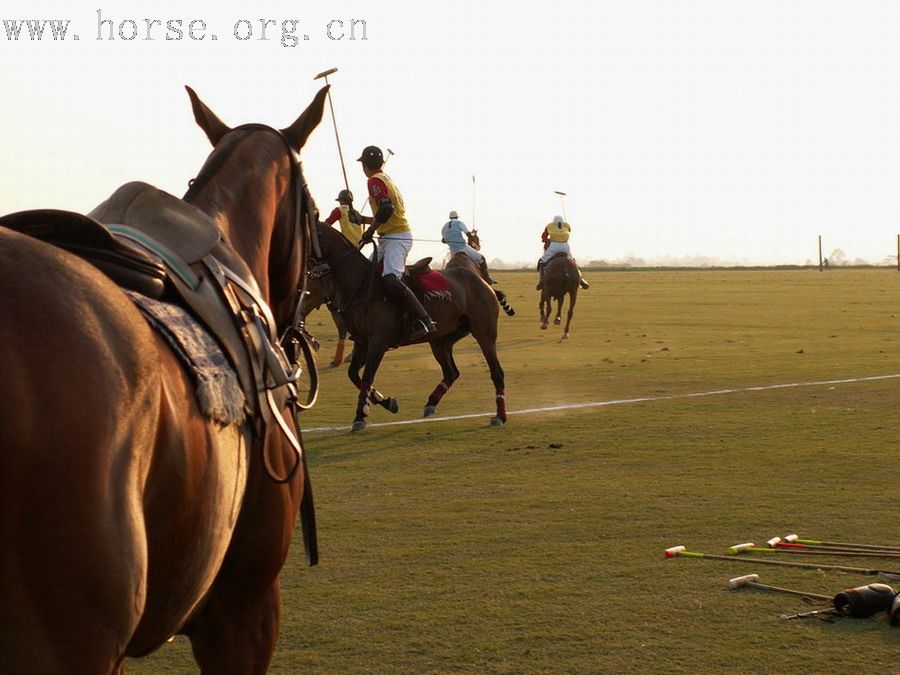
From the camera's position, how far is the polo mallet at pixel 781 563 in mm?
6689

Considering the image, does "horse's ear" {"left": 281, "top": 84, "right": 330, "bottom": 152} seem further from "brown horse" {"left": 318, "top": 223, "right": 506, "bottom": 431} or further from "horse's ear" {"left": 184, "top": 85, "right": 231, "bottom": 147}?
"brown horse" {"left": 318, "top": 223, "right": 506, "bottom": 431}

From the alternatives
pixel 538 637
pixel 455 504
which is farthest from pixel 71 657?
pixel 455 504

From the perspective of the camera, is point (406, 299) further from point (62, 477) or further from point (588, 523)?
point (62, 477)

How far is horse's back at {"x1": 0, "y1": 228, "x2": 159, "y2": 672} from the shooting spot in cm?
240

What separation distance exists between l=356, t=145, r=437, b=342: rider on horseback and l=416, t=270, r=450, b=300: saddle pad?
0.25m

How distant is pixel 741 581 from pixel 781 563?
1.66ft

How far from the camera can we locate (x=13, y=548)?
2.41 meters

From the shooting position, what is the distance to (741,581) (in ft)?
21.5

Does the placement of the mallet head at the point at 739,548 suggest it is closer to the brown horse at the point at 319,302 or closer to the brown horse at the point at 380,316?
the brown horse at the point at 319,302

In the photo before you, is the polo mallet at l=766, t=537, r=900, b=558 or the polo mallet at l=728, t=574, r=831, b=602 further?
the polo mallet at l=766, t=537, r=900, b=558

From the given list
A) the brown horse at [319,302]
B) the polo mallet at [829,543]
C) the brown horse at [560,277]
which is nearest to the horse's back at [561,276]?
the brown horse at [560,277]

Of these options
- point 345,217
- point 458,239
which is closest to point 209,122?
point 345,217

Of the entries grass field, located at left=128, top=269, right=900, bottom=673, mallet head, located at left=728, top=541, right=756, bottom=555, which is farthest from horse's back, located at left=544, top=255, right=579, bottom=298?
mallet head, located at left=728, top=541, right=756, bottom=555

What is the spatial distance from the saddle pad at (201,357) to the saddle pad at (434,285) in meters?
10.9
